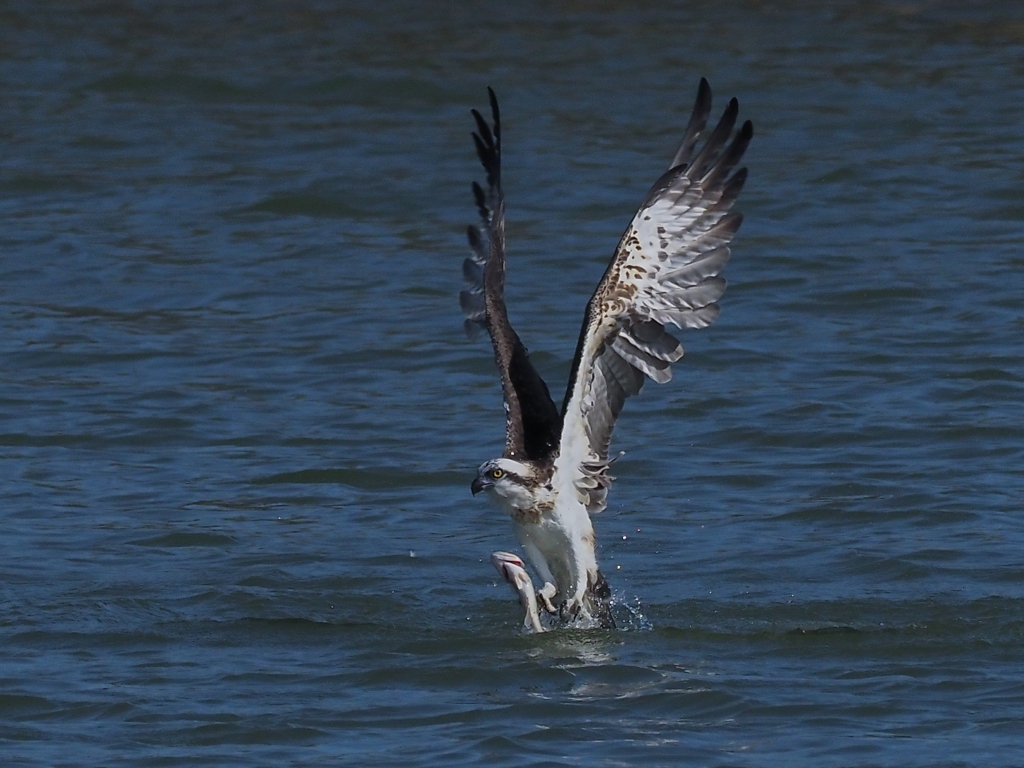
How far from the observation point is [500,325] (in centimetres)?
1001

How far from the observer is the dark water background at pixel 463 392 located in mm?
8555

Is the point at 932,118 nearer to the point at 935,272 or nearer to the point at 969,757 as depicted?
the point at 935,272

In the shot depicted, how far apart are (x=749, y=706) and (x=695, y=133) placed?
2464 millimetres

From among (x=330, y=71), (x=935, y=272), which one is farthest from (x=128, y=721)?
(x=330, y=71)

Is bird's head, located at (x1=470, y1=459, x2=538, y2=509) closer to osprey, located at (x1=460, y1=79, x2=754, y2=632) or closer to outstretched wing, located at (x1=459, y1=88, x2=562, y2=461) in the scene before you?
osprey, located at (x1=460, y1=79, x2=754, y2=632)

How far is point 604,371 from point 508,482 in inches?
26.0

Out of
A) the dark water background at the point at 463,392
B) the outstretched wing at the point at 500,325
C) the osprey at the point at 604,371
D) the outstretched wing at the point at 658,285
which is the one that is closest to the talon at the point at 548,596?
the osprey at the point at 604,371

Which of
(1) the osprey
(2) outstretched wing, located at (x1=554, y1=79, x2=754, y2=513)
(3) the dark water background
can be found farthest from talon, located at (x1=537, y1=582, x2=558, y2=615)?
(2) outstretched wing, located at (x1=554, y1=79, x2=754, y2=513)

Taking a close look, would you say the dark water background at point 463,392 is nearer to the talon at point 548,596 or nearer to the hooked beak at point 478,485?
the talon at point 548,596

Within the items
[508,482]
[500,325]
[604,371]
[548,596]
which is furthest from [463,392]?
[508,482]

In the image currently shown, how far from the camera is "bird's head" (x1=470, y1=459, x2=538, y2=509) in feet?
30.0

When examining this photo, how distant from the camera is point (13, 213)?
18750 millimetres

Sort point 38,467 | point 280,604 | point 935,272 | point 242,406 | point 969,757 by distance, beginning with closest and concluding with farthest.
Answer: point 969,757 → point 280,604 → point 38,467 → point 242,406 → point 935,272

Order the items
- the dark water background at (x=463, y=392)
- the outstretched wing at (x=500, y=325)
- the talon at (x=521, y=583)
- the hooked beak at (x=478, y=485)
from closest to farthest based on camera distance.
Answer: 1. the dark water background at (x=463, y=392)
2. the hooked beak at (x=478, y=485)
3. the talon at (x=521, y=583)
4. the outstretched wing at (x=500, y=325)
